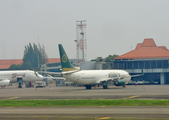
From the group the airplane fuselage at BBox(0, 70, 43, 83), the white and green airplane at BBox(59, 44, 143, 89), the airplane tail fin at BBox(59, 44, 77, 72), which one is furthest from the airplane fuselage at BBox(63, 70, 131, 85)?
the airplane fuselage at BBox(0, 70, 43, 83)

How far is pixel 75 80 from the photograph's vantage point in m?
57.0

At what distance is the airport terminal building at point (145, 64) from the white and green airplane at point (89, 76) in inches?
1203

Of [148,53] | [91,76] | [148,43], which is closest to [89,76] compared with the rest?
[91,76]

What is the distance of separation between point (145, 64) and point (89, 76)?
38.2 meters

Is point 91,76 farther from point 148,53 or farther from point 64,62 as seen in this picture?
point 148,53

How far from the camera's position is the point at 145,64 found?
90.9 metres

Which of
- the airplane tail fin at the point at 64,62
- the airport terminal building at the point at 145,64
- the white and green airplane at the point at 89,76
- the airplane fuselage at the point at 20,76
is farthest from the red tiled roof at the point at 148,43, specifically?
the airplane tail fin at the point at 64,62

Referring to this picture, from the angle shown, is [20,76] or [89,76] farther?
[20,76]

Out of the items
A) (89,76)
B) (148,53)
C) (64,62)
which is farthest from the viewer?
(148,53)

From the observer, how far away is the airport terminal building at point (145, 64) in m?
89.8

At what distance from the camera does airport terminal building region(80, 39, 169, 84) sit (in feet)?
294

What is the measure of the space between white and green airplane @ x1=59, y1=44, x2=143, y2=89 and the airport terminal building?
30.6 metres
